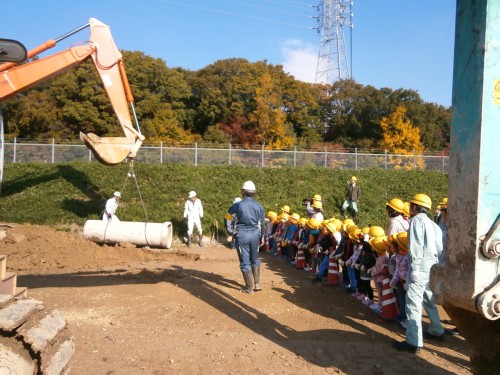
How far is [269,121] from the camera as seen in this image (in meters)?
37.8

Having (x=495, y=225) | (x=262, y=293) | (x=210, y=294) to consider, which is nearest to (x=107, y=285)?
(x=210, y=294)

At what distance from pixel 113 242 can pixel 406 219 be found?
9366mm

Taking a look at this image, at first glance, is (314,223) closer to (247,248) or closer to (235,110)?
(247,248)

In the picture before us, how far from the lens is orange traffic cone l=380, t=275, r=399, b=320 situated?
6.46 metres

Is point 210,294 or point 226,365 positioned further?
point 210,294

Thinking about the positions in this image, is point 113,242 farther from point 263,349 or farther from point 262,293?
point 263,349

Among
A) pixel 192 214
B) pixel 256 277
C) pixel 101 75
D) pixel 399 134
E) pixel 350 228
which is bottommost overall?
pixel 256 277

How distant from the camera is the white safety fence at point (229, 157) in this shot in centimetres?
2131

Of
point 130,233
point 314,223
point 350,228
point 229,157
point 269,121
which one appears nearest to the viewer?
point 350,228

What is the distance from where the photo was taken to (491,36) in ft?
8.36

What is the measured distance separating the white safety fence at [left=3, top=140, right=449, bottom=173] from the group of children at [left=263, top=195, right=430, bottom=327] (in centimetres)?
1191

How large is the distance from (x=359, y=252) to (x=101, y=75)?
24.3 ft

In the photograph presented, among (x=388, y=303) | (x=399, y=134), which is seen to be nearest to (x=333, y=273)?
(x=388, y=303)

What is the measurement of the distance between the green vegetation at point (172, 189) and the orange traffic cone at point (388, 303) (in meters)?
11.3
